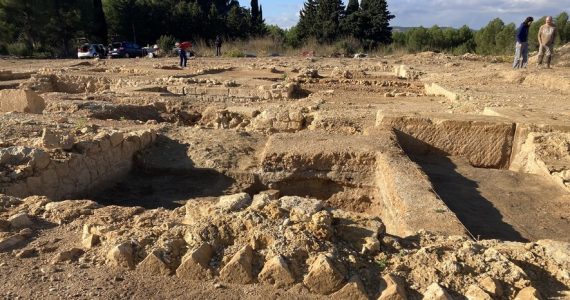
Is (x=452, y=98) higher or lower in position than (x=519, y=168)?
higher

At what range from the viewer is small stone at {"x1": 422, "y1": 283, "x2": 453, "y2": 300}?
2.25m

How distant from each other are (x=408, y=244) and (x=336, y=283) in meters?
0.64

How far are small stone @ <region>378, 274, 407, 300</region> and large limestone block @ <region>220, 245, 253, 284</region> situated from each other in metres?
0.70

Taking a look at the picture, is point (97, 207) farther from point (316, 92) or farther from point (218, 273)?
point (316, 92)

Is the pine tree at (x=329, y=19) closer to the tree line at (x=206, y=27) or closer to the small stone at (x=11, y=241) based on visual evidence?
the tree line at (x=206, y=27)

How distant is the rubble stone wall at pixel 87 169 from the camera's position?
4400 millimetres

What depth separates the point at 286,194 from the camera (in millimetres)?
5492

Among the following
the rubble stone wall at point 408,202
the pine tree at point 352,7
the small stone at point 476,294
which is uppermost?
the pine tree at point 352,7

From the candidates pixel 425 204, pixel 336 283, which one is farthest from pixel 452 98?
pixel 336 283

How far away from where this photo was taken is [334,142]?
566 centimetres

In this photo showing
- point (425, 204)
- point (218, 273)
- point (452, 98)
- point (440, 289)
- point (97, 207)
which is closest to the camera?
point (440, 289)

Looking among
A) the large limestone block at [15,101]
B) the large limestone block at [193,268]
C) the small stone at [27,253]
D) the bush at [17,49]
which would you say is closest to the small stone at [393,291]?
the large limestone block at [193,268]

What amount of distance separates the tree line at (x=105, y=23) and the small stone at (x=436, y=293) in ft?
98.0

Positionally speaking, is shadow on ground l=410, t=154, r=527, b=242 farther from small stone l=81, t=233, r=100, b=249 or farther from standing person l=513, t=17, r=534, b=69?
standing person l=513, t=17, r=534, b=69
